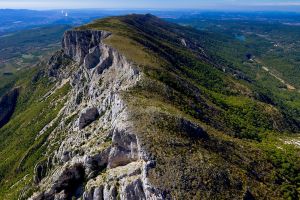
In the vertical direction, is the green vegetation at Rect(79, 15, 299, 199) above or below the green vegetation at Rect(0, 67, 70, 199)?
above

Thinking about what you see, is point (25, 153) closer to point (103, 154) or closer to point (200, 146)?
point (103, 154)

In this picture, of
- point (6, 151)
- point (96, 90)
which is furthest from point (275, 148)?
point (6, 151)

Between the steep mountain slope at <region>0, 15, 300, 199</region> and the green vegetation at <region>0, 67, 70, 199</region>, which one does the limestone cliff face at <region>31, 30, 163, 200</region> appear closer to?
the steep mountain slope at <region>0, 15, 300, 199</region>

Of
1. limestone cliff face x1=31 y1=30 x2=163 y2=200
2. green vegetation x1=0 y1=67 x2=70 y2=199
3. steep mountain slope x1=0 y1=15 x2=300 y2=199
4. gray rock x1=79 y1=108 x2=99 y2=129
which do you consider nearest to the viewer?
steep mountain slope x1=0 y1=15 x2=300 y2=199

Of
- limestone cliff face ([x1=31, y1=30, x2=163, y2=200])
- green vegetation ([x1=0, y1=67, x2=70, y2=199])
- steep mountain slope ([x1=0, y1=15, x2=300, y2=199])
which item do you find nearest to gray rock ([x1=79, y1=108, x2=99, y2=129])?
limestone cliff face ([x1=31, y1=30, x2=163, y2=200])

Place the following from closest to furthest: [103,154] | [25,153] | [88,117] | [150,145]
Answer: [150,145] → [103,154] → [88,117] → [25,153]

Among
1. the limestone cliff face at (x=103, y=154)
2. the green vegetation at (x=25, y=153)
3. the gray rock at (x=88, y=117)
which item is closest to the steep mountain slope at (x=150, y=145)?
the limestone cliff face at (x=103, y=154)

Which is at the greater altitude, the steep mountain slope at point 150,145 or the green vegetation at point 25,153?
the steep mountain slope at point 150,145

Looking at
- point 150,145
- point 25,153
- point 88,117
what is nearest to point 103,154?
point 150,145

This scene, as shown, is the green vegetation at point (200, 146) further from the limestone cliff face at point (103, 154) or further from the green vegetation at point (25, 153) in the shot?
the green vegetation at point (25, 153)
